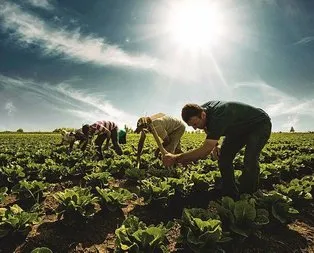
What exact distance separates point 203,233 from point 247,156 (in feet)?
5.85

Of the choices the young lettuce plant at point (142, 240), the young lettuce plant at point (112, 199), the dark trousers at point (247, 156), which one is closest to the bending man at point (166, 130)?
the young lettuce plant at point (112, 199)

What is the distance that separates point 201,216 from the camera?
4133mm

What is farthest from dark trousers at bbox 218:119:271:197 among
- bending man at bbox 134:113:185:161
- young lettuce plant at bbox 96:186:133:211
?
bending man at bbox 134:113:185:161

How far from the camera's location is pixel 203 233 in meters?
3.78

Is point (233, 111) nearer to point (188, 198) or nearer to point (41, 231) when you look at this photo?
point (188, 198)

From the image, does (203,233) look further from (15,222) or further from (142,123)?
(142,123)

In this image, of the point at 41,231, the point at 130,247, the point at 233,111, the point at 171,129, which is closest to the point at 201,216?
the point at 130,247

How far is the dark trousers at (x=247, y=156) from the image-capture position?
16.6 feet

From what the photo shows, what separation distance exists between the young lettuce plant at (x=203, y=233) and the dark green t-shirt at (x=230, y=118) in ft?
4.07

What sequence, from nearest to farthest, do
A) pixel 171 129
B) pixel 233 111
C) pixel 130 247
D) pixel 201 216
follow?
pixel 130 247
pixel 201 216
pixel 233 111
pixel 171 129

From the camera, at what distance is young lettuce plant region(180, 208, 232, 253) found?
3674 millimetres

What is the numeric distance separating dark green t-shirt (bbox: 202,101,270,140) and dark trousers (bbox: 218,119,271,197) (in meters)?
0.12

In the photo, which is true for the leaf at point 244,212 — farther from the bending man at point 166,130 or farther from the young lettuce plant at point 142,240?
the bending man at point 166,130

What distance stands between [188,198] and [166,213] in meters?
0.81
